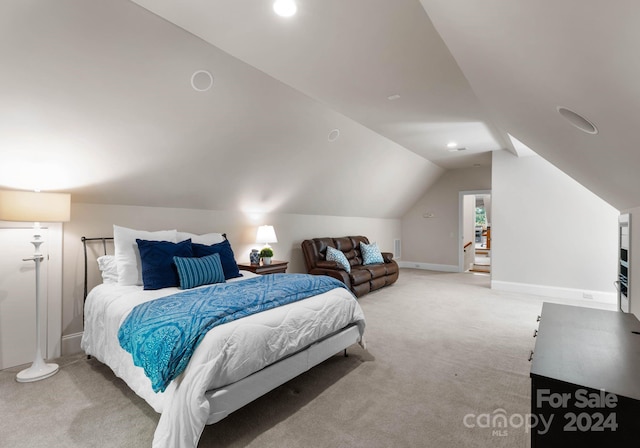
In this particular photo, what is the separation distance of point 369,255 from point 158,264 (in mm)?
4289

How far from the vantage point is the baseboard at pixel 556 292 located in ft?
17.5

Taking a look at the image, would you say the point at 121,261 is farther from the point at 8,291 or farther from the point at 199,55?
the point at 199,55

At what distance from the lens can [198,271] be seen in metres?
3.15

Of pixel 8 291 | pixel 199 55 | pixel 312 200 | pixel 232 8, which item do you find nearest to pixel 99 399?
pixel 8 291

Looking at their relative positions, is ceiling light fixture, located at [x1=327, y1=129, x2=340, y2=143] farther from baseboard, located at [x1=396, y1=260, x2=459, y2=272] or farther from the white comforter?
baseboard, located at [x1=396, y1=260, x2=459, y2=272]

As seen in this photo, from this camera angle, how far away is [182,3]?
2.09 m

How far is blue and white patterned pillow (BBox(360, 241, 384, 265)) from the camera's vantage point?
6.47m

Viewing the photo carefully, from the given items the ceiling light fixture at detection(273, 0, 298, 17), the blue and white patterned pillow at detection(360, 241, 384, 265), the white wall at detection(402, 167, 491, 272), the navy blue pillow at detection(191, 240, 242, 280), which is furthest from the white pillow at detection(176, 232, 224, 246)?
the white wall at detection(402, 167, 491, 272)

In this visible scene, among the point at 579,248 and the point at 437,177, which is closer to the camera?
the point at 579,248

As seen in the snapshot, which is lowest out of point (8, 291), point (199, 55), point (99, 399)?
point (99, 399)

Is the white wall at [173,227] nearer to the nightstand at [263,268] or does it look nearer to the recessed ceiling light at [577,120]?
the nightstand at [263,268]

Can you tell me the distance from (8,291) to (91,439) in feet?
6.04

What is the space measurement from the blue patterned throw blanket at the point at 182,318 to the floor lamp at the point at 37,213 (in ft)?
3.99

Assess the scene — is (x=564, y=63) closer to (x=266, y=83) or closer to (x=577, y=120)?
(x=577, y=120)
